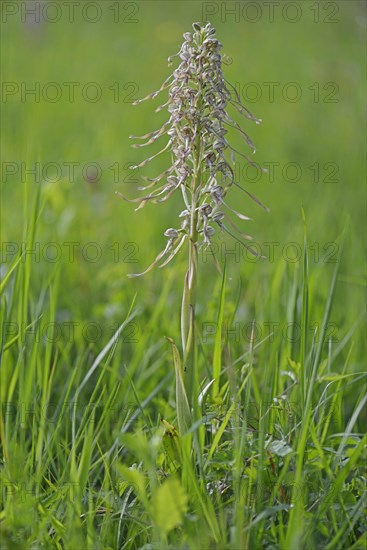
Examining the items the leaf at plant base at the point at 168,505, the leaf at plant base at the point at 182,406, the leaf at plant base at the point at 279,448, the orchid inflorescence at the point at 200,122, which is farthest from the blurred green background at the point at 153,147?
the leaf at plant base at the point at 168,505

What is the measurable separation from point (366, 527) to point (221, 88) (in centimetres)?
98

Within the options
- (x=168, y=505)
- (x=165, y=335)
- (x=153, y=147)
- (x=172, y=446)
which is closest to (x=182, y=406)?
(x=172, y=446)

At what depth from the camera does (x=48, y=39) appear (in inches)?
377

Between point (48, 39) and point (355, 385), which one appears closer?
point (355, 385)

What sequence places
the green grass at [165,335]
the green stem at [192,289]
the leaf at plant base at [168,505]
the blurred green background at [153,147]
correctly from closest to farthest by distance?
the leaf at plant base at [168,505] → the green grass at [165,335] → the green stem at [192,289] → the blurred green background at [153,147]

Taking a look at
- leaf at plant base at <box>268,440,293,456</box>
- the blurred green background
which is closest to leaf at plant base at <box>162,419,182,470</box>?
leaf at plant base at <box>268,440,293,456</box>

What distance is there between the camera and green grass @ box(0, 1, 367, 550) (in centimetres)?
155

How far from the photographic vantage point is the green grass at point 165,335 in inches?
61.1

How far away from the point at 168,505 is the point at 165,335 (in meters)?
1.48

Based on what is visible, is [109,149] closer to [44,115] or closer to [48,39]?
[44,115]

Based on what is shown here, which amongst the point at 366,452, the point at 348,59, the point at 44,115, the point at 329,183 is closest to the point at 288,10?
the point at 348,59

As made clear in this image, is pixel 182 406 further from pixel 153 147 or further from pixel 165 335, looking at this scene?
pixel 153 147

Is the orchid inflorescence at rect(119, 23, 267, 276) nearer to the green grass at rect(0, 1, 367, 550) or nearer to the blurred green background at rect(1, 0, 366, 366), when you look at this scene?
the green grass at rect(0, 1, 367, 550)

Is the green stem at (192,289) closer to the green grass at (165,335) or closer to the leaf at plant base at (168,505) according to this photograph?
the green grass at (165,335)
